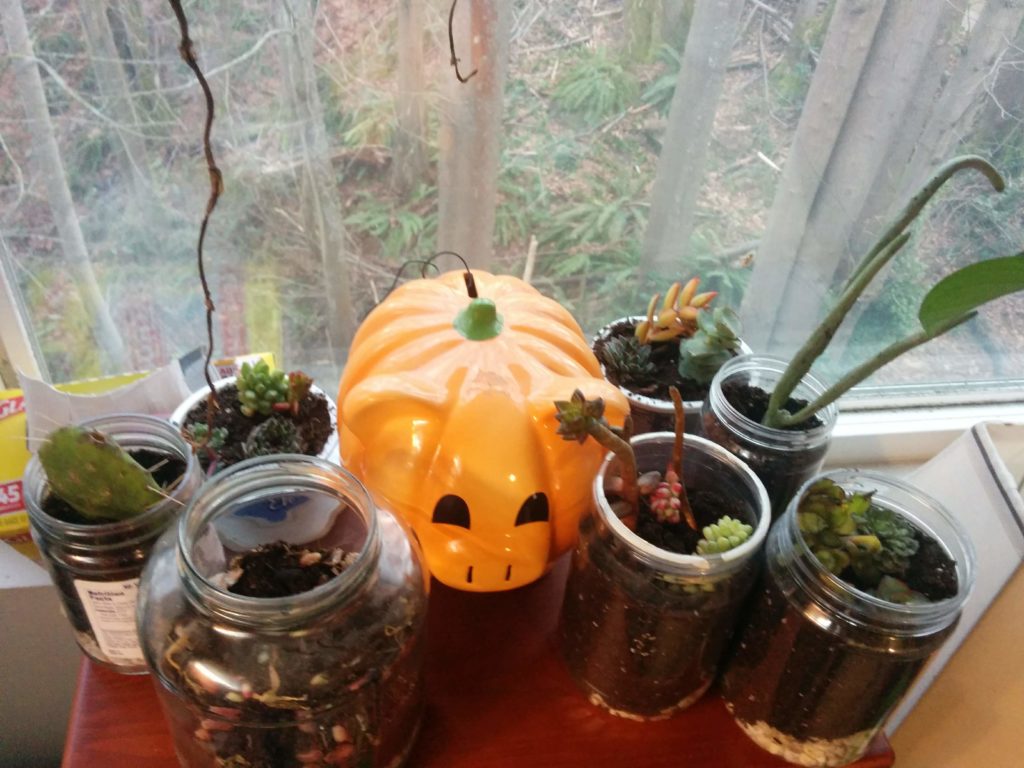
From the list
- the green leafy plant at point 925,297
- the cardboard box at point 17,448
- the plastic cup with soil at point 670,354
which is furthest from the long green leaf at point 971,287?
the cardboard box at point 17,448

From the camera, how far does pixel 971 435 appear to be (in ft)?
2.51

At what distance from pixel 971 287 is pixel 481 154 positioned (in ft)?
1.38

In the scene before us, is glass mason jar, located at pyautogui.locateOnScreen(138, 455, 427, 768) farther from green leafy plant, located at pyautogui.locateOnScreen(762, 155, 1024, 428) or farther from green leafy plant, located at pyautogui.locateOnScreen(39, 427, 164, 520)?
green leafy plant, located at pyautogui.locateOnScreen(762, 155, 1024, 428)

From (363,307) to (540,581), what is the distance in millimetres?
340

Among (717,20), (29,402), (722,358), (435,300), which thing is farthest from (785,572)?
(29,402)

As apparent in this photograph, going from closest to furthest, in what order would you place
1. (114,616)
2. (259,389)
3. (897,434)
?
(114,616) → (259,389) → (897,434)

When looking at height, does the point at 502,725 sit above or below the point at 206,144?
below

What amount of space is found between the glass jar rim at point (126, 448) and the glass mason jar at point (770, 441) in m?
0.40

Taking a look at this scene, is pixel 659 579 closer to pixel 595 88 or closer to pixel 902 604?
pixel 902 604

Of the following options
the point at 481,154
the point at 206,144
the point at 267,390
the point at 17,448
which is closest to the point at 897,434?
the point at 481,154

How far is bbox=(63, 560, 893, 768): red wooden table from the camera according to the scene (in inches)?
23.6

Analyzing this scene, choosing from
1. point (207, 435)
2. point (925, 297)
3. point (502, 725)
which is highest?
point (925, 297)

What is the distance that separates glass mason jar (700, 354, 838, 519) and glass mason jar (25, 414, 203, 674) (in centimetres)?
40

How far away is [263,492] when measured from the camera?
1.87 ft
